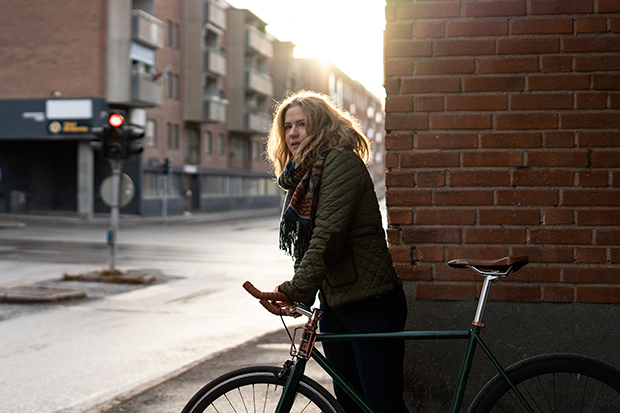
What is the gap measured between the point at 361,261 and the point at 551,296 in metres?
1.28

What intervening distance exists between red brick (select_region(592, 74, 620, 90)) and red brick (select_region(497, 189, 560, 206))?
0.58m

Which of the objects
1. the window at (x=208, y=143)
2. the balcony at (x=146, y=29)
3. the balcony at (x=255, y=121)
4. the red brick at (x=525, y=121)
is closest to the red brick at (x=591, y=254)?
the red brick at (x=525, y=121)

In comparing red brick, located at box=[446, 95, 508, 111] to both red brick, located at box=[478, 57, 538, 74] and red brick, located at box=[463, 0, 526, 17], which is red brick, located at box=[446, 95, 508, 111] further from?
red brick, located at box=[463, 0, 526, 17]

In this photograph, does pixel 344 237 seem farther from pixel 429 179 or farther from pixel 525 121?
pixel 525 121

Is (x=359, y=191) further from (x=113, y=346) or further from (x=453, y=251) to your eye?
(x=113, y=346)

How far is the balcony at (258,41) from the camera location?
52884 millimetres

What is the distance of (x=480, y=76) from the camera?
3.66 meters

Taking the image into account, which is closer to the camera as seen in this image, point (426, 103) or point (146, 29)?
point (426, 103)

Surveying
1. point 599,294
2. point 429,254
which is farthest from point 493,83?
point 599,294

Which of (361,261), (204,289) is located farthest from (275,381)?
(204,289)

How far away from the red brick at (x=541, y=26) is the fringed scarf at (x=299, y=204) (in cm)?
140

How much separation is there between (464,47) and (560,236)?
1.08 m

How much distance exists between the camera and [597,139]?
11.7 feet

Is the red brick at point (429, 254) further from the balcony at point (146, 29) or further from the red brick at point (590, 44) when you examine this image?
the balcony at point (146, 29)
